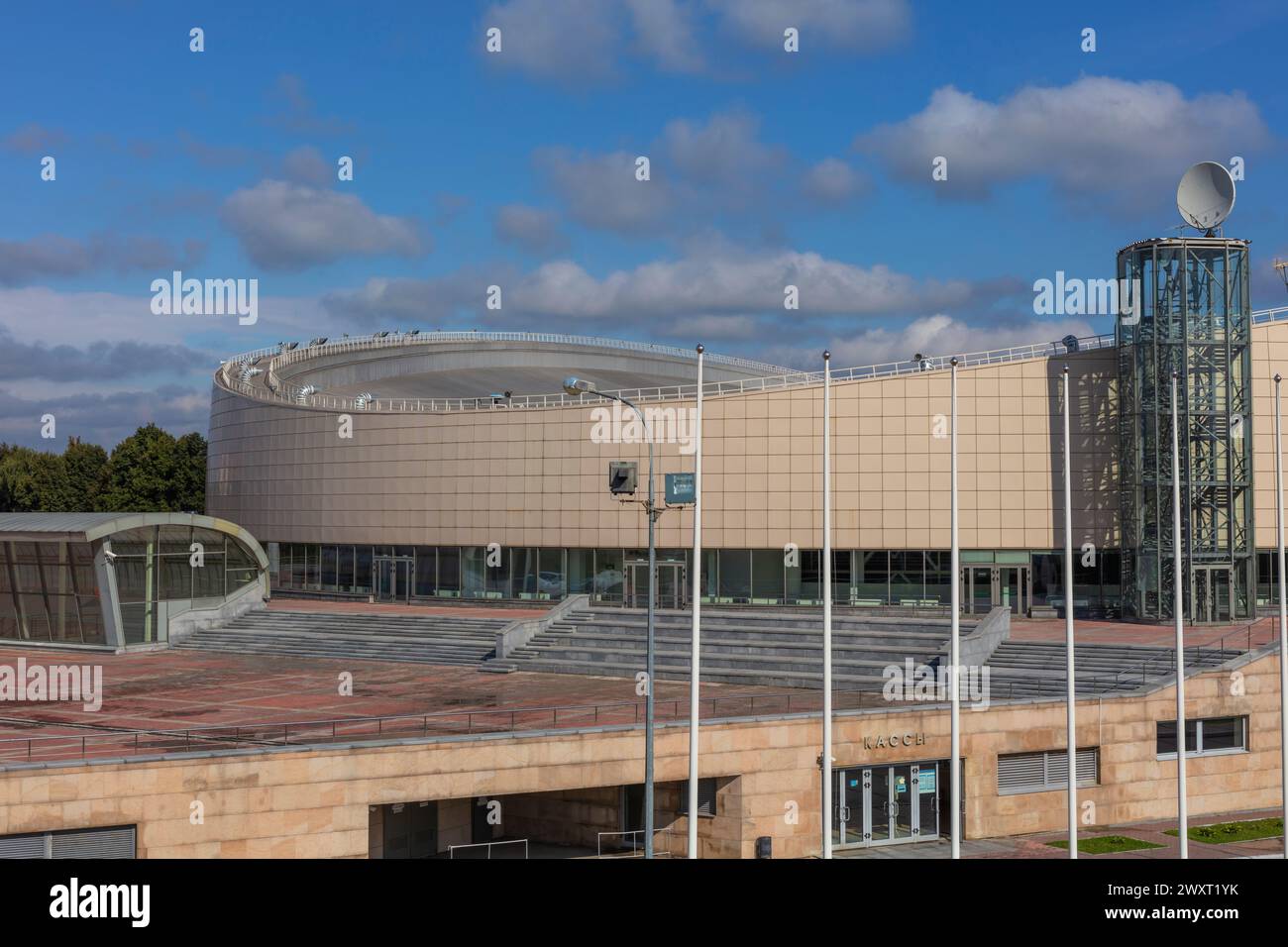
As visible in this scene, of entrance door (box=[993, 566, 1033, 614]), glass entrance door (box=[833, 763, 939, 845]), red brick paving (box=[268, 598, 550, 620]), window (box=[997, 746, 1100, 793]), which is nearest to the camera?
glass entrance door (box=[833, 763, 939, 845])

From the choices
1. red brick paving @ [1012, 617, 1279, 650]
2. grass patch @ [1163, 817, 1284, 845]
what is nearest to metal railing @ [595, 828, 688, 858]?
grass patch @ [1163, 817, 1284, 845]

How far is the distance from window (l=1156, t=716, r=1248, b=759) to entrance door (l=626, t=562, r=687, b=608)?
2330 cm

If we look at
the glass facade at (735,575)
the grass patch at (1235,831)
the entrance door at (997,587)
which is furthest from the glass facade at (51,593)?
the grass patch at (1235,831)

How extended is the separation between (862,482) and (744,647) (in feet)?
41.5

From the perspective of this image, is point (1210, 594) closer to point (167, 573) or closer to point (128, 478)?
point (167, 573)

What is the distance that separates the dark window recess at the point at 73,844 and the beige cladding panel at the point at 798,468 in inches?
1274

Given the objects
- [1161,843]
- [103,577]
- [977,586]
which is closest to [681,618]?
[977,586]

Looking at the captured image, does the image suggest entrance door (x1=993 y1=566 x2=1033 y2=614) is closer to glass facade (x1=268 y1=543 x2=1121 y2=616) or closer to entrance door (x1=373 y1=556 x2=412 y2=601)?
glass facade (x1=268 y1=543 x2=1121 y2=616)

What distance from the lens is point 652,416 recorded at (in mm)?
56781

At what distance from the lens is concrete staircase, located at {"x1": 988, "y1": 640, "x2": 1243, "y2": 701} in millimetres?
36938

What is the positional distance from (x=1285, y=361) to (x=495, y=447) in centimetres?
3576

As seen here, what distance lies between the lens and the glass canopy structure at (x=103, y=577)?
2028 inches

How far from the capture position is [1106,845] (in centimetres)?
3247

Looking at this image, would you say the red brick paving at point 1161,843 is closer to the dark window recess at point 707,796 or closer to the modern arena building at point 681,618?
the modern arena building at point 681,618
